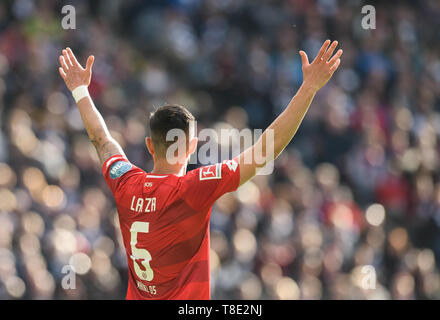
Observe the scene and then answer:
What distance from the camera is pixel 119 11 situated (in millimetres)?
14383

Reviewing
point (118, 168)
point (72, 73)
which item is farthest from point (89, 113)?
point (118, 168)

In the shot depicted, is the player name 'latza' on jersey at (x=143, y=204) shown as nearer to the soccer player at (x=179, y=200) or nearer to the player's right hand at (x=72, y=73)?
the soccer player at (x=179, y=200)

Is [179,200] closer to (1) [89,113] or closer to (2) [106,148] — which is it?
(2) [106,148]

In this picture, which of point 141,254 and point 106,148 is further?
point 106,148

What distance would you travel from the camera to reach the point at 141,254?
160 inches

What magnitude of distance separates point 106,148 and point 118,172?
Answer: 25 centimetres

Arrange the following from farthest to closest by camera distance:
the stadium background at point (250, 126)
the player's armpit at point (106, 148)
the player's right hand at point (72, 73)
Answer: the stadium background at point (250, 126)
the player's right hand at point (72, 73)
the player's armpit at point (106, 148)

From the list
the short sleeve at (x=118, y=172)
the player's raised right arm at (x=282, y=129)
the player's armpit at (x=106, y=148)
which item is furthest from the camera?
the player's armpit at (x=106, y=148)

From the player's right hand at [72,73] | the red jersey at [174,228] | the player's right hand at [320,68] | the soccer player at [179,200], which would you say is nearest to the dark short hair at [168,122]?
the soccer player at [179,200]

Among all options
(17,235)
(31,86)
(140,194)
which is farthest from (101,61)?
(140,194)

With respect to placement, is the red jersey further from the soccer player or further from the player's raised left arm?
the player's raised left arm

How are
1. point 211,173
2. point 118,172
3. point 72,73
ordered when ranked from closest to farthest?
1. point 211,173
2. point 118,172
3. point 72,73

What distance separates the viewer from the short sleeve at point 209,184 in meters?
3.95
